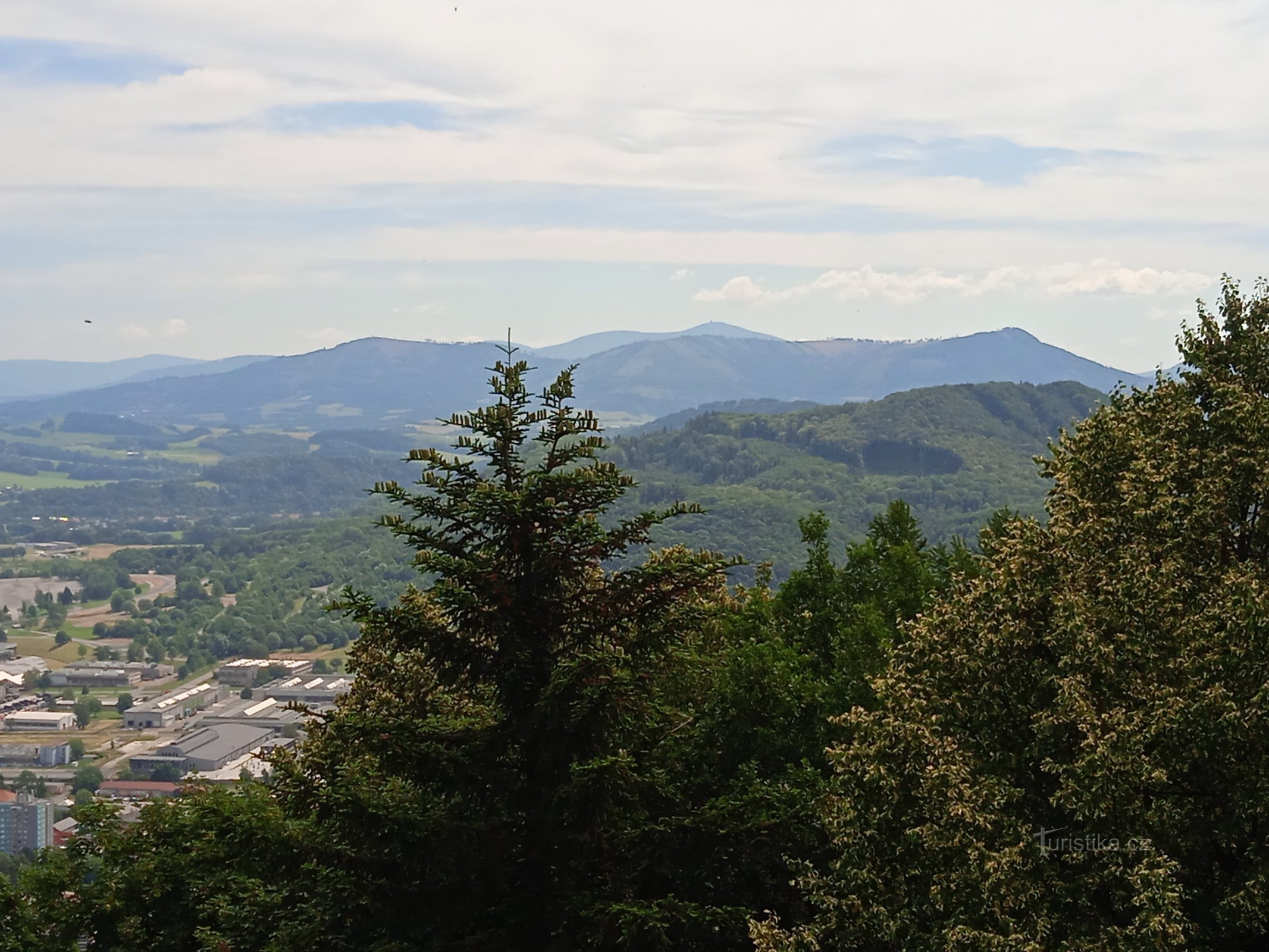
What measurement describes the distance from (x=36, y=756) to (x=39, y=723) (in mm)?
18470

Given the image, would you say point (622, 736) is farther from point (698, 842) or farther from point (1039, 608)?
point (1039, 608)

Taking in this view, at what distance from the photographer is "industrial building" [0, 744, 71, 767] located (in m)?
134

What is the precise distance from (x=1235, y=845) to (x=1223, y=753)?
3.36 ft

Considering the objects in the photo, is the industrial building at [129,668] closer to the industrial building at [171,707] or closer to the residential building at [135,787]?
the industrial building at [171,707]

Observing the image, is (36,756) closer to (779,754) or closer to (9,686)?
(9,686)

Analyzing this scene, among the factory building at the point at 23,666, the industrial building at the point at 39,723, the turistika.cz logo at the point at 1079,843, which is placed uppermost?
the turistika.cz logo at the point at 1079,843

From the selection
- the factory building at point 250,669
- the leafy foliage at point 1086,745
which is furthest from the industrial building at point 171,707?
the leafy foliage at point 1086,745

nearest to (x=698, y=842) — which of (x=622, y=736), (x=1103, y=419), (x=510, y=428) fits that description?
(x=622, y=736)

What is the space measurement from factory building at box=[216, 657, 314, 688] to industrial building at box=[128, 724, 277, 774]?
40168 mm

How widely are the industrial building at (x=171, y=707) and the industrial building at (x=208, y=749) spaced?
55.1ft

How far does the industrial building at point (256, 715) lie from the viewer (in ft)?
460

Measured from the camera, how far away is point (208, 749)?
124 m

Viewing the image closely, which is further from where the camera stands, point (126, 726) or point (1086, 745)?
point (126, 726)

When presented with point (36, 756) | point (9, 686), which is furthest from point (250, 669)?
point (36, 756)
